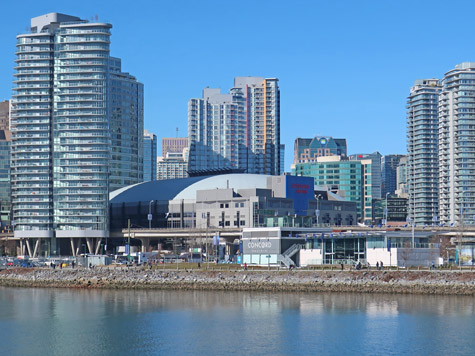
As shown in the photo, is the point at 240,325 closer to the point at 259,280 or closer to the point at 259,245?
the point at 259,280

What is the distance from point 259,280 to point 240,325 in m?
39.9

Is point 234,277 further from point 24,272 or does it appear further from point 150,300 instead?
point 24,272

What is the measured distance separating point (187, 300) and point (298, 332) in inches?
1349

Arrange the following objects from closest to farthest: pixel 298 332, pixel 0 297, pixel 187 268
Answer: pixel 298 332 < pixel 0 297 < pixel 187 268

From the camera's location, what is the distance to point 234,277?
5536 inches

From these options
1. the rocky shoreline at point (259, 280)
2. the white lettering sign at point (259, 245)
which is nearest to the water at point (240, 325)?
the rocky shoreline at point (259, 280)

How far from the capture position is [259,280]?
13762cm

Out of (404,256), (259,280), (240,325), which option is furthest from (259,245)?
(240,325)

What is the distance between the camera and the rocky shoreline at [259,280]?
4924 inches

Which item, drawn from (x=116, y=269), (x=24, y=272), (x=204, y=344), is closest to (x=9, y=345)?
(x=204, y=344)

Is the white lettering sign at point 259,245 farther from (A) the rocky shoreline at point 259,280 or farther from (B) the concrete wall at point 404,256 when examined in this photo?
(B) the concrete wall at point 404,256

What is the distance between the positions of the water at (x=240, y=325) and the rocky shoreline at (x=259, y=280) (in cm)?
423

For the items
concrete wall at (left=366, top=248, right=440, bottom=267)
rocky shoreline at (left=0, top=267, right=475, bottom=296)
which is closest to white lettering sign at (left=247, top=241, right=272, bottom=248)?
rocky shoreline at (left=0, top=267, right=475, bottom=296)

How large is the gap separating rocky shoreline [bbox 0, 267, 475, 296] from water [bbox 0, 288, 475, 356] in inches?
167
